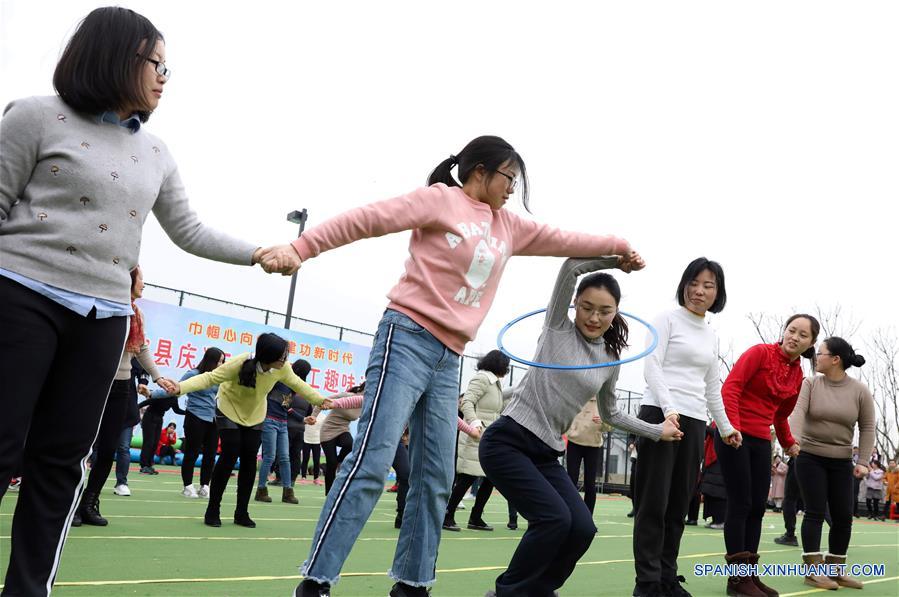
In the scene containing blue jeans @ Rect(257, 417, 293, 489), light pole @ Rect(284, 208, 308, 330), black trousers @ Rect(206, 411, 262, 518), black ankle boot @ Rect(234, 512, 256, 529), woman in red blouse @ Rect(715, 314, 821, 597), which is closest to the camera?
woman in red blouse @ Rect(715, 314, 821, 597)

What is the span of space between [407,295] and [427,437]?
2.06ft

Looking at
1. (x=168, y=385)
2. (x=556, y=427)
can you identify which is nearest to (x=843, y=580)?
(x=556, y=427)

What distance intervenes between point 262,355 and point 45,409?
4416 millimetres

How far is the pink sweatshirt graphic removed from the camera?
344 cm

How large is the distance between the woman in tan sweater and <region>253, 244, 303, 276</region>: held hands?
525 cm

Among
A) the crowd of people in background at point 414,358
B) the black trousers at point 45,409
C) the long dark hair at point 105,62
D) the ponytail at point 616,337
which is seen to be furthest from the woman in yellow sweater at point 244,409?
the long dark hair at point 105,62

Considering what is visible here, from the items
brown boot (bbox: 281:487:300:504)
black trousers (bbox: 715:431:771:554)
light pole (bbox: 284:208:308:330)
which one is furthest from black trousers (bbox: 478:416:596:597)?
light pole (bbox: 284:208:308:330)

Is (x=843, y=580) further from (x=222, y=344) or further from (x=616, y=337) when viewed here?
(x=222, y=344)

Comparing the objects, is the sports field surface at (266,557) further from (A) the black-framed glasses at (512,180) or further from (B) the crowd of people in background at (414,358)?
(A) the black-framed glasses at (512,180)

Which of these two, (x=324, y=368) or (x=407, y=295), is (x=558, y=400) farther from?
(x=324, y=368)

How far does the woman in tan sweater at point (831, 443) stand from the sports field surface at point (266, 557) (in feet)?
1.41

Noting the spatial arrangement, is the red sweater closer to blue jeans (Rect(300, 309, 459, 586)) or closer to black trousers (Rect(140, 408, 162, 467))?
blue jeans (Rect(300, 309, 459, 586))

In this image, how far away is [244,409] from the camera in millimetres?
7441

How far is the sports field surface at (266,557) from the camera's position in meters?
4.57
